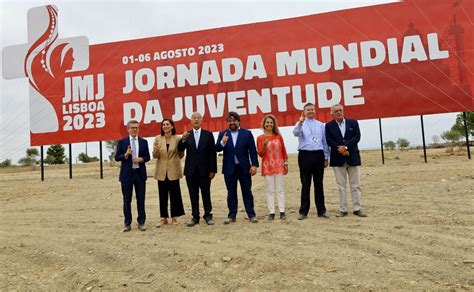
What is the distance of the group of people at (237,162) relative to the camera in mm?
4914

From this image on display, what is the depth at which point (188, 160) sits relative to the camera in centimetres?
495

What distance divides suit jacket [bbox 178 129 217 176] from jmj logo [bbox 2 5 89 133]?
788 cm

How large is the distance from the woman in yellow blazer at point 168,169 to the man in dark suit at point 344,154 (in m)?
2.10

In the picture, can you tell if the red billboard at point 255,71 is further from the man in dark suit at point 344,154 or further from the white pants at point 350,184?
the white pants at point 350,184

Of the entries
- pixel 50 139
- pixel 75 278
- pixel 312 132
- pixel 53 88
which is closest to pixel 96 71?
pixel 53 88

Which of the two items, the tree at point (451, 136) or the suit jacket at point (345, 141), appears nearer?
the suit jacket at point (345, 141)

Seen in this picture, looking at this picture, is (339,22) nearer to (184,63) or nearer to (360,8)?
(360,8)

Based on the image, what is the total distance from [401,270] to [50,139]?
1094 cm

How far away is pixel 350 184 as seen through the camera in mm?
5066

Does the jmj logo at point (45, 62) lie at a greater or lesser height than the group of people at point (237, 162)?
greater

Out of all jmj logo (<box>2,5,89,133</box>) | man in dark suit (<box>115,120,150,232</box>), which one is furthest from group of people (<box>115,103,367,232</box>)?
jmj logo (<box>2,5,89,133</box>)

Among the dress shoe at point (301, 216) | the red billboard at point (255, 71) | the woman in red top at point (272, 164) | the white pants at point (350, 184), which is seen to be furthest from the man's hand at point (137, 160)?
the red billboard at point (255, 71)

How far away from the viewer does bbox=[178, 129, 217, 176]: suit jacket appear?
4.88 metres

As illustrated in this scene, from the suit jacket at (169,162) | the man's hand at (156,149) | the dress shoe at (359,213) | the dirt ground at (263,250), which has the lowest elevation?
the dirt ground at (263,250)
